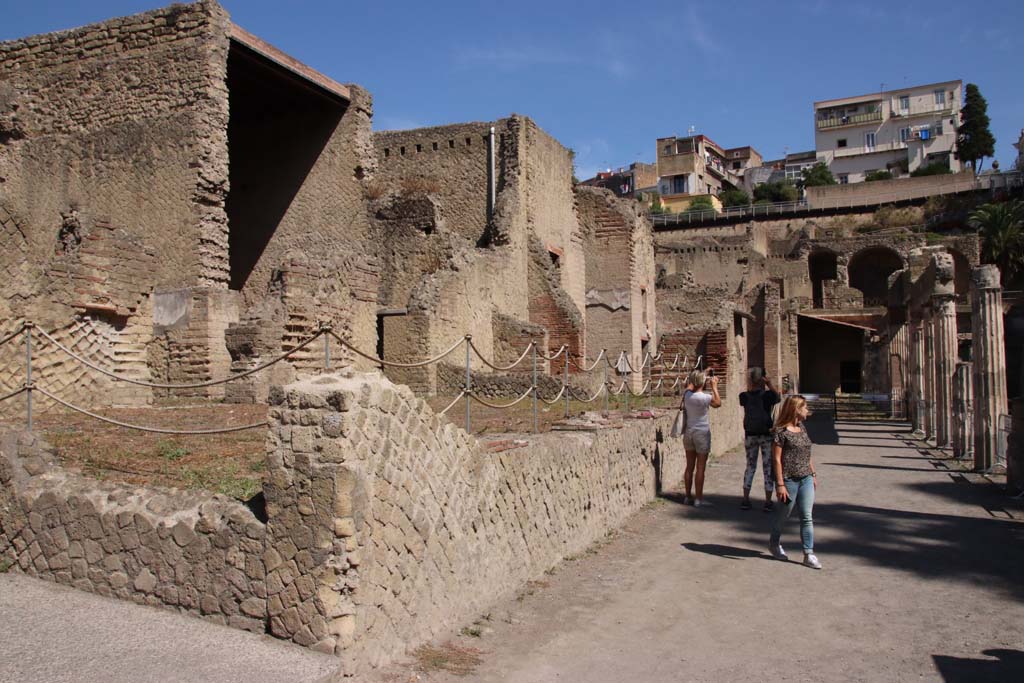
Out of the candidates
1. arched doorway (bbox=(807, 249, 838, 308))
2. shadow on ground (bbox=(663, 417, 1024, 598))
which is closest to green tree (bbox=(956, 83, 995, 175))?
arched doorway (bbox=(807, 249, 838, 308))

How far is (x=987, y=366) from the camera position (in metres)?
12.3

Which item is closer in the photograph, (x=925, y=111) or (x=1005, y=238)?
(x=1005, y=238)

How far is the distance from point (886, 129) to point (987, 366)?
7961cm

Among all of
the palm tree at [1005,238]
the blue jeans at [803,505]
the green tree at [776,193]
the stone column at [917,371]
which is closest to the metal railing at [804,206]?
the green tree at [776,193]

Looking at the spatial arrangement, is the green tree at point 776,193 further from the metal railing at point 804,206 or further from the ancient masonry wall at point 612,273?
the ancient masonry wall at point 612,273

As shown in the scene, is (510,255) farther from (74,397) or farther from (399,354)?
(74,397)

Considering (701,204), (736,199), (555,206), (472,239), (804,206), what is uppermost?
(736,199)

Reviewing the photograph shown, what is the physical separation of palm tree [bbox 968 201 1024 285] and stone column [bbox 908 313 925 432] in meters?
32.2

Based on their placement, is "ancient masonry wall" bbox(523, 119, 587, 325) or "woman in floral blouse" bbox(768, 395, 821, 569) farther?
"ancient masonry wall" bbox(523, 119, 587, 325)

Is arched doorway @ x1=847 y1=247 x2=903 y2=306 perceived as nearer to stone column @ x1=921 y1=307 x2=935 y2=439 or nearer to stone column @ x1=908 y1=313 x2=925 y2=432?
stone column @ x1=908 y1=313 x2=925 y2=432

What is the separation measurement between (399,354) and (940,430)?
9940 mm

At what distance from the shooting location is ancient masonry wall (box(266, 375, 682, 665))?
4527 millimetres

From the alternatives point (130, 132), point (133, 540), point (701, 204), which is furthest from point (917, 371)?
point (701, 204)

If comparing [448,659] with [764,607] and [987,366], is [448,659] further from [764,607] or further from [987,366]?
[987,366]
